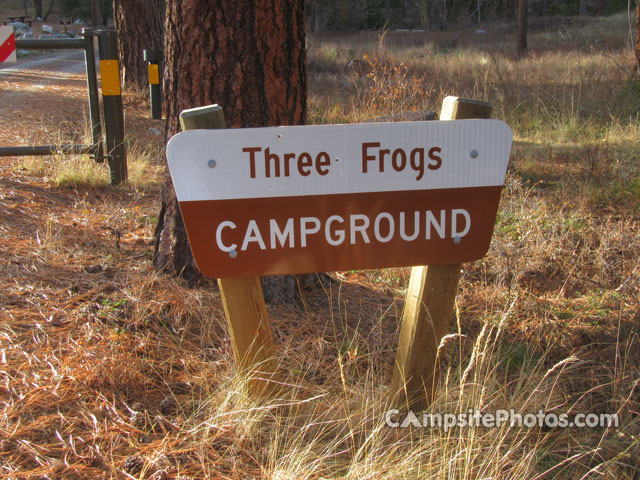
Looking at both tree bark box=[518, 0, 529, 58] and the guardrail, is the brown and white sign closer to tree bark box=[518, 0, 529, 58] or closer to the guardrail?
the guardrail

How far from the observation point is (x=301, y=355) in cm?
257

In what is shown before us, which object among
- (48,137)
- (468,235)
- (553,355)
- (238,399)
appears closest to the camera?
(468,235)

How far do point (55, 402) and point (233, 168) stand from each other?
3.84 feet

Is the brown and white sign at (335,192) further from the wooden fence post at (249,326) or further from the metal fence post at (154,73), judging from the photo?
the metal fence post at (154,73)

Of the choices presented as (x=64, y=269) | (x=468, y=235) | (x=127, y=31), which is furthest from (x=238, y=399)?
(x=127, y=31)

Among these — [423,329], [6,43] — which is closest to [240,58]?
[423,329]

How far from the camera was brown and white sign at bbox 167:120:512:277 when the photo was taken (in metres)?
1.71

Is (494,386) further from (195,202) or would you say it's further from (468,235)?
(195,202)

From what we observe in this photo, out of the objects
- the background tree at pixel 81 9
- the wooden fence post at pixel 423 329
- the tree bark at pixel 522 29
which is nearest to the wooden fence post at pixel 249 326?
the wooden fence post at pixel 423 329

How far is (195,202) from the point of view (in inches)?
68.1

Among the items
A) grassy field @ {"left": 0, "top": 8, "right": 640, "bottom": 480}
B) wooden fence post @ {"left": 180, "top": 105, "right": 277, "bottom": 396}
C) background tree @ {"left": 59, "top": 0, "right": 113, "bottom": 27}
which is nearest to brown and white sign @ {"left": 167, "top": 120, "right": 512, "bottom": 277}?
wooden fence post @ {"left": 180, "top": 105, "right": 277, "bottom": 396}

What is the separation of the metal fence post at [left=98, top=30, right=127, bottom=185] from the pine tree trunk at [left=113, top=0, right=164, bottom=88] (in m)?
5.06

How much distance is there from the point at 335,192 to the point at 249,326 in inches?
22.3

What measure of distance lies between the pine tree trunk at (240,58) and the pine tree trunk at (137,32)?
7367 mm
